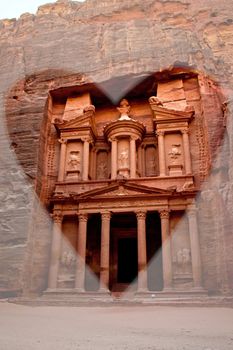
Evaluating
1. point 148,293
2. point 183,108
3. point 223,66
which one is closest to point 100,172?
point 183,108

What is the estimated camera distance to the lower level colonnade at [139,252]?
13930mm

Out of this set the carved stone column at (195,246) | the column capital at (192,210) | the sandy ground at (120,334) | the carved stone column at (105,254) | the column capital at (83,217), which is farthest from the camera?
the column capital at (83,217)

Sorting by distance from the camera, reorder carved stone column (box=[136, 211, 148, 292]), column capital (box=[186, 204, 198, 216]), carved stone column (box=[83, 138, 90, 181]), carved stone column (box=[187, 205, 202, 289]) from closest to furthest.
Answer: carved stone column (box=[187, 205, 202, 289])
carved stone column (box=[136, 211, 148, 292])
column capital (box=[186, 204, 198, 216])
carved stone column (box=[83, 138, 90, 181])

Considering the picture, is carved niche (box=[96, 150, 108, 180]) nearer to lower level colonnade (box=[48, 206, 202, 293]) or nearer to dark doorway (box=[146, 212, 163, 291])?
lower level colonnade (box=[48, 206, 202, 293])

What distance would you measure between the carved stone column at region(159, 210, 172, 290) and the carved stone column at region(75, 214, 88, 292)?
3.53 metres

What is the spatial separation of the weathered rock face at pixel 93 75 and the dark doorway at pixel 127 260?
3.70 meters

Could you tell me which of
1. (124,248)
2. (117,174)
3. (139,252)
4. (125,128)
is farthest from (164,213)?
(125,128)

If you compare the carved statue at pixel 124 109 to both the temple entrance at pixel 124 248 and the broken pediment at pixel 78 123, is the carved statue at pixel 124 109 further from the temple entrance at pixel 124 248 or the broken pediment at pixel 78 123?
the temple entrance at pixel 124 248

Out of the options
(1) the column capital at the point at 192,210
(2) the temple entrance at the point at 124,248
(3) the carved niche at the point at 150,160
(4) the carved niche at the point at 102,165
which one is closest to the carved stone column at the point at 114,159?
(4) the carved niche at the point at 102,165

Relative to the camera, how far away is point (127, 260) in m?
16.9

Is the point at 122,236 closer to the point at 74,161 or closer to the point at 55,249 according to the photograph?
the point at 55,249

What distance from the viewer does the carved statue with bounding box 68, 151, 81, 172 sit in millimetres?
17856

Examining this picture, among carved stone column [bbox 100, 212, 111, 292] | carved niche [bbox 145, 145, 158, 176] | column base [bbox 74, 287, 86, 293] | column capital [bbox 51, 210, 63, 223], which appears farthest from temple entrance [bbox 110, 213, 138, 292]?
carved niche [bbox 145, 145, 158, 176]

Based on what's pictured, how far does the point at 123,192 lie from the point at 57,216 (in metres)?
3.40
